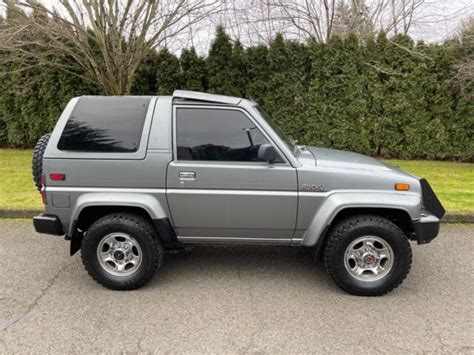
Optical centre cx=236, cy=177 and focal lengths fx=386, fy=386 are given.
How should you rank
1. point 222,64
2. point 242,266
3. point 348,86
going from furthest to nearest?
point 222,64 < point 348,86 < point 242,266

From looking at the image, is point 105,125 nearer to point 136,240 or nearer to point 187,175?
point 187,175

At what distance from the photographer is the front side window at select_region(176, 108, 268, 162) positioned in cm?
368

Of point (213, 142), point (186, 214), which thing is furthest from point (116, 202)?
point (213, 142)

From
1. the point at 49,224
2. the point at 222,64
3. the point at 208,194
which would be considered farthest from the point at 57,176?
the point at 222,64

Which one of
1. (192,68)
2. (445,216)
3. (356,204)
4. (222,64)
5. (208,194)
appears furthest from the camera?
(192,68)

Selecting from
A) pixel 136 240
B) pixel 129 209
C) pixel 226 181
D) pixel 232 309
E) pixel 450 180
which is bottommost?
pixel 232 309

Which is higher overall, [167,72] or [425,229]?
[167,72]

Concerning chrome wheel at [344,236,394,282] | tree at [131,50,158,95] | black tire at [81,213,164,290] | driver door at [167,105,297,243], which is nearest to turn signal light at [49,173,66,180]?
black tire at [81,213,164,290]

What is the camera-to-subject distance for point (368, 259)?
12.0ft

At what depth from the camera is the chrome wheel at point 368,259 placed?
3.65m

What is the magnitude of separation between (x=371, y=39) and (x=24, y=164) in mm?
9329

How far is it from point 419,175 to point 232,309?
669 centimetres

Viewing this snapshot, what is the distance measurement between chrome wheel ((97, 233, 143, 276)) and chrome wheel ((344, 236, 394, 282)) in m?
2.04

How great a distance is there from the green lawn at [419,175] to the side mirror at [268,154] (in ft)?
12.2
